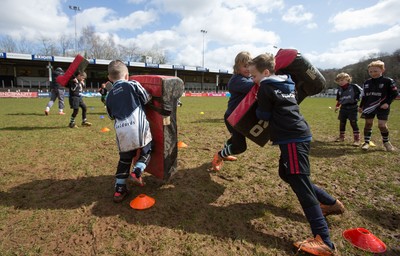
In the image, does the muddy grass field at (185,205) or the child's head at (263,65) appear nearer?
the muddy grass field at (185,205)

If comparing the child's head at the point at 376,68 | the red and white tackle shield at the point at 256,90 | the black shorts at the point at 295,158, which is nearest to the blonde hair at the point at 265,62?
the red and white tackle shield at the point at 256,90

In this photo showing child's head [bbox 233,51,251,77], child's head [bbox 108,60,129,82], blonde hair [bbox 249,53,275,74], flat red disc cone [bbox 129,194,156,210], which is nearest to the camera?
blonde hair [bbox 249,53,275,74]

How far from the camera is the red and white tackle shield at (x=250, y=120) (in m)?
3.09

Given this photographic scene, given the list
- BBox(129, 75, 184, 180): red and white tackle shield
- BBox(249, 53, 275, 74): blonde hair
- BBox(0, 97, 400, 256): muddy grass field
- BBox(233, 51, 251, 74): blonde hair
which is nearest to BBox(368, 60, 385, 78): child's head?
BBox(0, 97, 400, 256): muddy grass field

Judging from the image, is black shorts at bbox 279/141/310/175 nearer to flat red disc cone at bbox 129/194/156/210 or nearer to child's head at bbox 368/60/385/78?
flat red disc cone at bbox 129/194/156/210

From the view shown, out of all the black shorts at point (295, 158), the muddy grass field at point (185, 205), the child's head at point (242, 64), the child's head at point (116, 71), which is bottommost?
the muddy grass field at point (185, 205)

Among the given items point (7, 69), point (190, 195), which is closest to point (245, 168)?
point (190, 195)

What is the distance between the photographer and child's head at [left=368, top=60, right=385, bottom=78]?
5771 millimetres

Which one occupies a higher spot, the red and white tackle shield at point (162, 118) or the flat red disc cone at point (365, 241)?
the red and white tackle shield at point (162, 118)

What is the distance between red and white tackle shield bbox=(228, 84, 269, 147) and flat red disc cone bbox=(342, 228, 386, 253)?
143 cm

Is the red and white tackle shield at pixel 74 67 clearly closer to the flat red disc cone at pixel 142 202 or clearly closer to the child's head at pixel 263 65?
the flat red disc cone at pixel 142 202

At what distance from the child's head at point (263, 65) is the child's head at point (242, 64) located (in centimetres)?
87

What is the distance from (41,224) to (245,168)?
3145mm

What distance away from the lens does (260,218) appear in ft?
9.50
